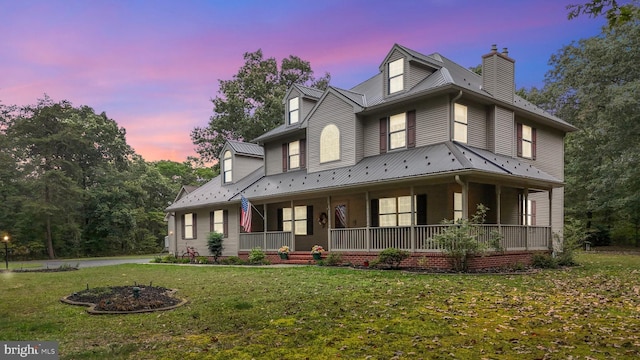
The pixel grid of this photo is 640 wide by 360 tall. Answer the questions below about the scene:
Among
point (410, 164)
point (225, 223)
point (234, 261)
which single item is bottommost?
point (234, 261)

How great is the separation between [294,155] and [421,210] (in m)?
8.68

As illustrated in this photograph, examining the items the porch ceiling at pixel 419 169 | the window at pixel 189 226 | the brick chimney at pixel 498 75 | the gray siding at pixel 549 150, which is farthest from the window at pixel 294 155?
the gray siding at pixel 549 150

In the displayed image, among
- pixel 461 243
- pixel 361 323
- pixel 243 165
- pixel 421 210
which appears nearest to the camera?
pixel 361 323

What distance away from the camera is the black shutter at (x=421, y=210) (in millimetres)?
17484

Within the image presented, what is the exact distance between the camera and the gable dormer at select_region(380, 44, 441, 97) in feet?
59.6

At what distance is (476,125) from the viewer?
1777 cm

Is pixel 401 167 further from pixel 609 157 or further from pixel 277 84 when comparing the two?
pixel 277 84

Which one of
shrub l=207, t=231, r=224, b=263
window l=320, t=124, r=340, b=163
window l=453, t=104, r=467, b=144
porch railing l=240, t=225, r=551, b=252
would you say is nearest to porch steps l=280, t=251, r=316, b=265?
porch railing l=240, t=225, r=551, b=252

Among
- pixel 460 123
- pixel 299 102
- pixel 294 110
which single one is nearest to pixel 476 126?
pixel 460 123

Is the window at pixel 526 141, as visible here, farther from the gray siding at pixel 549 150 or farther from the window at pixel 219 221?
the window at pixel 219 221

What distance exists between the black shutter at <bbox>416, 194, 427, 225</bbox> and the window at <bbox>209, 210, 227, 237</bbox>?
12334 mm

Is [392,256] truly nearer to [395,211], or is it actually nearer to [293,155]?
[395,211]

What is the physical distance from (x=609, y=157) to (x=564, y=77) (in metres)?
6.73

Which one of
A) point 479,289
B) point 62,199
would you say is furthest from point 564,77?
point 62,199
